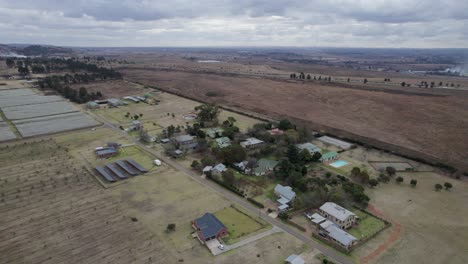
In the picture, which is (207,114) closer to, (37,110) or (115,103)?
(115,103)

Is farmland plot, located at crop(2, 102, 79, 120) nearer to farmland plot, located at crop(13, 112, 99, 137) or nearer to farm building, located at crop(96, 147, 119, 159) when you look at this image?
farmland plot, located at crop(13, 112, 99, 137)

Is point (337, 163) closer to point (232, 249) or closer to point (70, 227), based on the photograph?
point (232, 249)

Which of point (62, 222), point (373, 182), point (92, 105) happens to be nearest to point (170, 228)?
point (62, 222)

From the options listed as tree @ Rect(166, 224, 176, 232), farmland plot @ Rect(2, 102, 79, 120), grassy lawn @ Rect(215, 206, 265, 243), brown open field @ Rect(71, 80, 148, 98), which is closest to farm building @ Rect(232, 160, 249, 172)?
grassy lawn @ Rect(215, 206, 265, 243)

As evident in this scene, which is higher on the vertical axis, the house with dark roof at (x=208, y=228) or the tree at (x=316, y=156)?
the tree at (x=316, y=156)

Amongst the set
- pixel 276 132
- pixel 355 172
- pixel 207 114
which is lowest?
pixel 355 172

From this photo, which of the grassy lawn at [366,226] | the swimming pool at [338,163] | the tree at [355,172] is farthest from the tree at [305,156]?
the grassy lawn at [366,226]

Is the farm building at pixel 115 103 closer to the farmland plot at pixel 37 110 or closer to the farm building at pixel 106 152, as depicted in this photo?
the farmland plot at pixel 37 110
